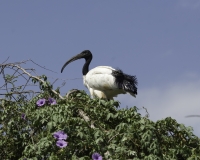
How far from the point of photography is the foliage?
197 inches

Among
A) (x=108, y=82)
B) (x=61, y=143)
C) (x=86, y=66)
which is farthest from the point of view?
(x=86, y=66)

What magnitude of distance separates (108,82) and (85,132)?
6.03 metres

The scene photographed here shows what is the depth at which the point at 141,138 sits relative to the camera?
5.13 m

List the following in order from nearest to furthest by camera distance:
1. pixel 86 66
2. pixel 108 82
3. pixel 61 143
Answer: pixel 61 143 → pixel 108 82 → pixel 86 66

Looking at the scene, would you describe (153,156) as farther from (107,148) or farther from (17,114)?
(17,114)

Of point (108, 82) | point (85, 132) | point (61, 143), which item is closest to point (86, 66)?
point (108, 82)

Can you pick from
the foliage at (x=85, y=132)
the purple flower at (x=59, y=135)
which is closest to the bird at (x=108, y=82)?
the foliage at (x=85, y=132)

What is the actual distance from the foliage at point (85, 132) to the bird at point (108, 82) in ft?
15.1

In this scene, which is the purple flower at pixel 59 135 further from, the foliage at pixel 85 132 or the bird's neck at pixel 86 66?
the bird's neck at pixel 86 66

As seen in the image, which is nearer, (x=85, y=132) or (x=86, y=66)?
(x=85, y=132)

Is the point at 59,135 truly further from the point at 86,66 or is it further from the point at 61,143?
the point at 86,66

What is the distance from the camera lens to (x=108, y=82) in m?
11.1

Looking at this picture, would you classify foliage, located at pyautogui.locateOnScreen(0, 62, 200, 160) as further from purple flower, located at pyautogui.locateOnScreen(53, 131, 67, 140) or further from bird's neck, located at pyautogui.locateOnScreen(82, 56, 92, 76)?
bird's neck, located at pyautogui.locateOnScreen(82, 56, 92, 76)

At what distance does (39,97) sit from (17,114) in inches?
11.9
